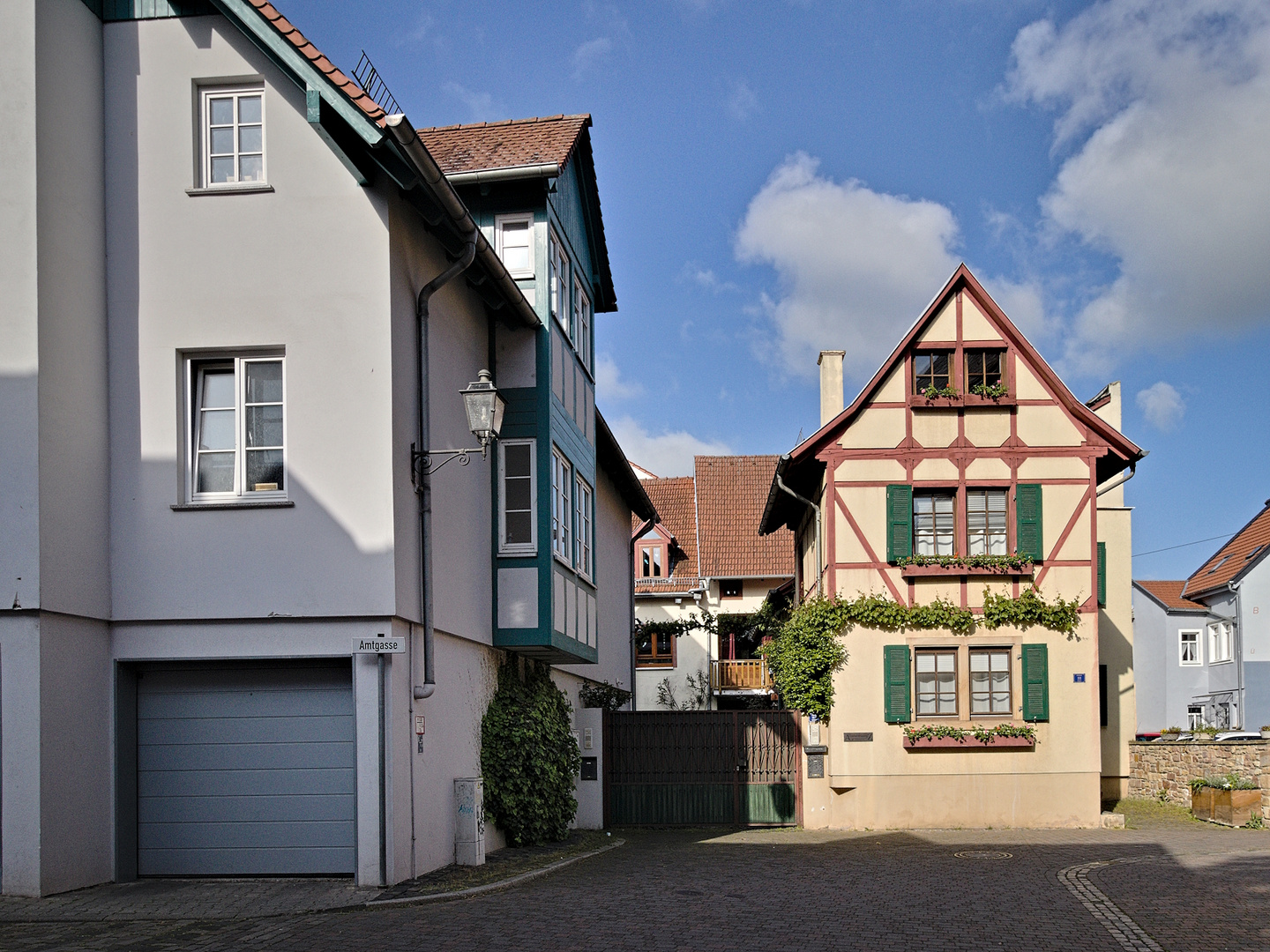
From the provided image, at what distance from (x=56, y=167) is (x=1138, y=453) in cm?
1843

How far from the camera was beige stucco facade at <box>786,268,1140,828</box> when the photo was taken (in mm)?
22688

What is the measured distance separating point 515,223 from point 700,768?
11247mm

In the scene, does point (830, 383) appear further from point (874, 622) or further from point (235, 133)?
point (235, 133)

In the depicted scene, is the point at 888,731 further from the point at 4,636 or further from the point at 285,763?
the point at 4,636

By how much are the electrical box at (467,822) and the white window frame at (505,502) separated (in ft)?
10.5

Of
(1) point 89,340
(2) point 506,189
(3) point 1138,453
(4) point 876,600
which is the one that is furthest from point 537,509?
(3) point 1138,453

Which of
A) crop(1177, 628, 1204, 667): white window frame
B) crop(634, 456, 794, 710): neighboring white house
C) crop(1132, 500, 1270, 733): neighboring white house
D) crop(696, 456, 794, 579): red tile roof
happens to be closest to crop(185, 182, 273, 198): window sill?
crop(634, 456, 794, 710): neighboring white house

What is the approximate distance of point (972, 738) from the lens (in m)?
22.6

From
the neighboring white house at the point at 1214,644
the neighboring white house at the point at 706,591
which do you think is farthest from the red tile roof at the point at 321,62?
the neighboring white house at the point at 1214,644

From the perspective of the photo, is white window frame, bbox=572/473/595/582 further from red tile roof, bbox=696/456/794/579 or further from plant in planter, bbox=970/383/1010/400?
red tile roof, bbox=696/456/794/579

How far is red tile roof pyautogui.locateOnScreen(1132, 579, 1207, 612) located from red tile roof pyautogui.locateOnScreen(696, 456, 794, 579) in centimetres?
1496

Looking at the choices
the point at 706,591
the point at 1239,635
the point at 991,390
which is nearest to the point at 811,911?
the point at 991,390

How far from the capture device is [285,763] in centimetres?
1284

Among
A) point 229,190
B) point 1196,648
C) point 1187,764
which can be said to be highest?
point 229,190
